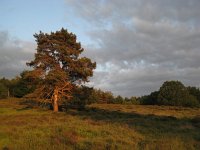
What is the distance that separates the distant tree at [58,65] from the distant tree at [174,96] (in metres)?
47.8

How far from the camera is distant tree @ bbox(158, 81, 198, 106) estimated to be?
98.0 m

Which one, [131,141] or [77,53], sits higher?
[77,53]

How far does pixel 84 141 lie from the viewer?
17859 millimetres

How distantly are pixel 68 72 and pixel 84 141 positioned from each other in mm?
37012

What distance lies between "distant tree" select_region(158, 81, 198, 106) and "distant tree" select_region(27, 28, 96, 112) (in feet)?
157

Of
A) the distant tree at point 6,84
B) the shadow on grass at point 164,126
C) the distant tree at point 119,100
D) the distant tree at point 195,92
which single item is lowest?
the shadow on grass at point 164,126

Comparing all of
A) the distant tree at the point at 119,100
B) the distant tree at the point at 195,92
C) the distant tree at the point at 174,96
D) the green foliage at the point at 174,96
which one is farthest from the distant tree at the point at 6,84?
the distant tree at the point at 195,92

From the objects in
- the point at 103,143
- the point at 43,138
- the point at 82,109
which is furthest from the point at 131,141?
the point at 82,109

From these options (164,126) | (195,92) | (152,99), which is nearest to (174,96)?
(152,99)

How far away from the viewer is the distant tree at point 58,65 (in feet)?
174

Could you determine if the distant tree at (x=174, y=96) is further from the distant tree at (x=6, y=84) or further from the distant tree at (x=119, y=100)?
the distant tree at (x=6, y=84)

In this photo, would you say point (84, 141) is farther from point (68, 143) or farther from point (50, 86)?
point (50, 86)

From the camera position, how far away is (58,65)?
2137 inches

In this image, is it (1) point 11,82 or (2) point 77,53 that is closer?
(2) point 77,53
